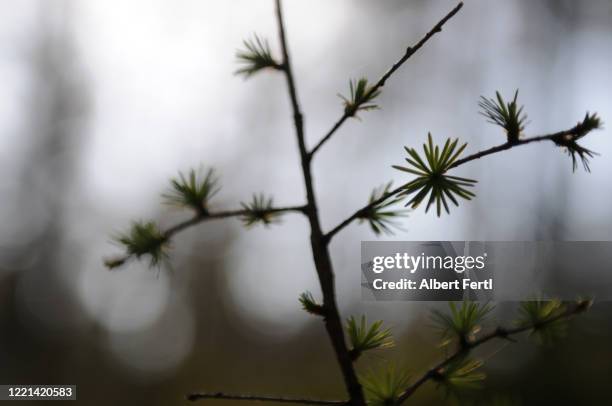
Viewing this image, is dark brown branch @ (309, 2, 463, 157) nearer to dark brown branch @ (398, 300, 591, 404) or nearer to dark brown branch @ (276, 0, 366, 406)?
dark brown branch @ (276, 0, 366, 406)

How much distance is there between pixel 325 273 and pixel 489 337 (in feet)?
0.36

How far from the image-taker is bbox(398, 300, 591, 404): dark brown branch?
35 cm

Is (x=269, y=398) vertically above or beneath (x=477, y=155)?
beneath

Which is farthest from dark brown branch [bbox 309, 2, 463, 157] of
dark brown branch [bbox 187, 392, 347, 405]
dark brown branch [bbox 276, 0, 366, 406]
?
dark brown branch [bbox 187, 392, 347, 405]

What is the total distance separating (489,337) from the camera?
13.8 inches

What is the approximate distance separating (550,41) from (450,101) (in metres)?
0.74

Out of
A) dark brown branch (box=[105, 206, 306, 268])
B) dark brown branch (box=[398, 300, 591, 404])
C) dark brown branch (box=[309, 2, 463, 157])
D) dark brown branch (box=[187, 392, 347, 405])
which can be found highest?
dark brown branch (box=[309, 2, 463, 157])

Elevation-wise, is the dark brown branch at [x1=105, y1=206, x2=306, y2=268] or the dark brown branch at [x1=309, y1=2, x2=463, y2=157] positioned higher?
the dark brown branch at [x1=309, y1=2, x2=463, y2=157]

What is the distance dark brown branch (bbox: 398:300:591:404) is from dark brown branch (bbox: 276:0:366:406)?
4 centimetres

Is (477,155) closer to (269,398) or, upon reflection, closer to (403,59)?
(403,59)

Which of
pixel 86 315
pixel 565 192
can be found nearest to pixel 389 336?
pixel 565 192

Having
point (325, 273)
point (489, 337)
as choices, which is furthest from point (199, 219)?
point (489, 337)

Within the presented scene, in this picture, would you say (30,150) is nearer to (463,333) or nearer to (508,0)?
(508,0)

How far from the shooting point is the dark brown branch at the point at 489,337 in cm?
35
